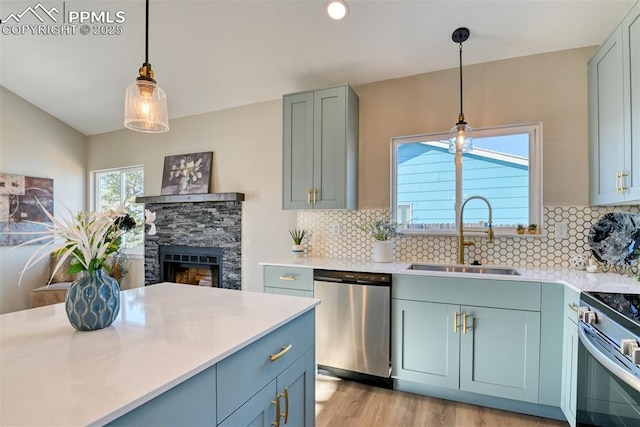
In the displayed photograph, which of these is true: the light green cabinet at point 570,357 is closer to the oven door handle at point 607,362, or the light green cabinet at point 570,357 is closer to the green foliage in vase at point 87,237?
the oven door handle at point 607,362

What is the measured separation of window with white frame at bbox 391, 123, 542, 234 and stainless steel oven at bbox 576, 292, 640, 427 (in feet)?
3.49

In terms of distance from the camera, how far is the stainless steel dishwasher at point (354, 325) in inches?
90.0

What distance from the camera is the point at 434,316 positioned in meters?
2.16

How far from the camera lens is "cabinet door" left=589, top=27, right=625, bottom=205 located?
6.23 feet

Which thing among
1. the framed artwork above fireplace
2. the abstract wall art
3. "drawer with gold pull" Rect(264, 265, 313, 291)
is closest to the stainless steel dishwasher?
"drawer with gold pull" Rect(264, 265, 313, 291)

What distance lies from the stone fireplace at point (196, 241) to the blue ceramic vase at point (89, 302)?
2443mm

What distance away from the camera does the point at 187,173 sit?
3.92 metres

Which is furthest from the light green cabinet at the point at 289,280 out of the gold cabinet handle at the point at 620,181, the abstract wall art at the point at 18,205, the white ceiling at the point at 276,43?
the abstract wall art at the point at 18,205

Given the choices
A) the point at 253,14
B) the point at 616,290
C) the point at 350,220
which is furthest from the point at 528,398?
the point at 253,14

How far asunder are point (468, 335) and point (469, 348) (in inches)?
3.4

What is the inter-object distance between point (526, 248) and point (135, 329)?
2644 millimetres

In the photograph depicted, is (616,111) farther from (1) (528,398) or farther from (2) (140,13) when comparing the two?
(2) (140,13)

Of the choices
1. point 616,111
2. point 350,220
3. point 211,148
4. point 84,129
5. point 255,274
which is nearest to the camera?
point 616,111

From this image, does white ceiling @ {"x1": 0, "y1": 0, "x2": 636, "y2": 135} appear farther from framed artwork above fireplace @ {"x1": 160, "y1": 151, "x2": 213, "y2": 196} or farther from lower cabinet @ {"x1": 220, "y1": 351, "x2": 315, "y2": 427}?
lower cabinet @ {"x1": 220, "y1": 351, "x2": 315, "y2": 427}
